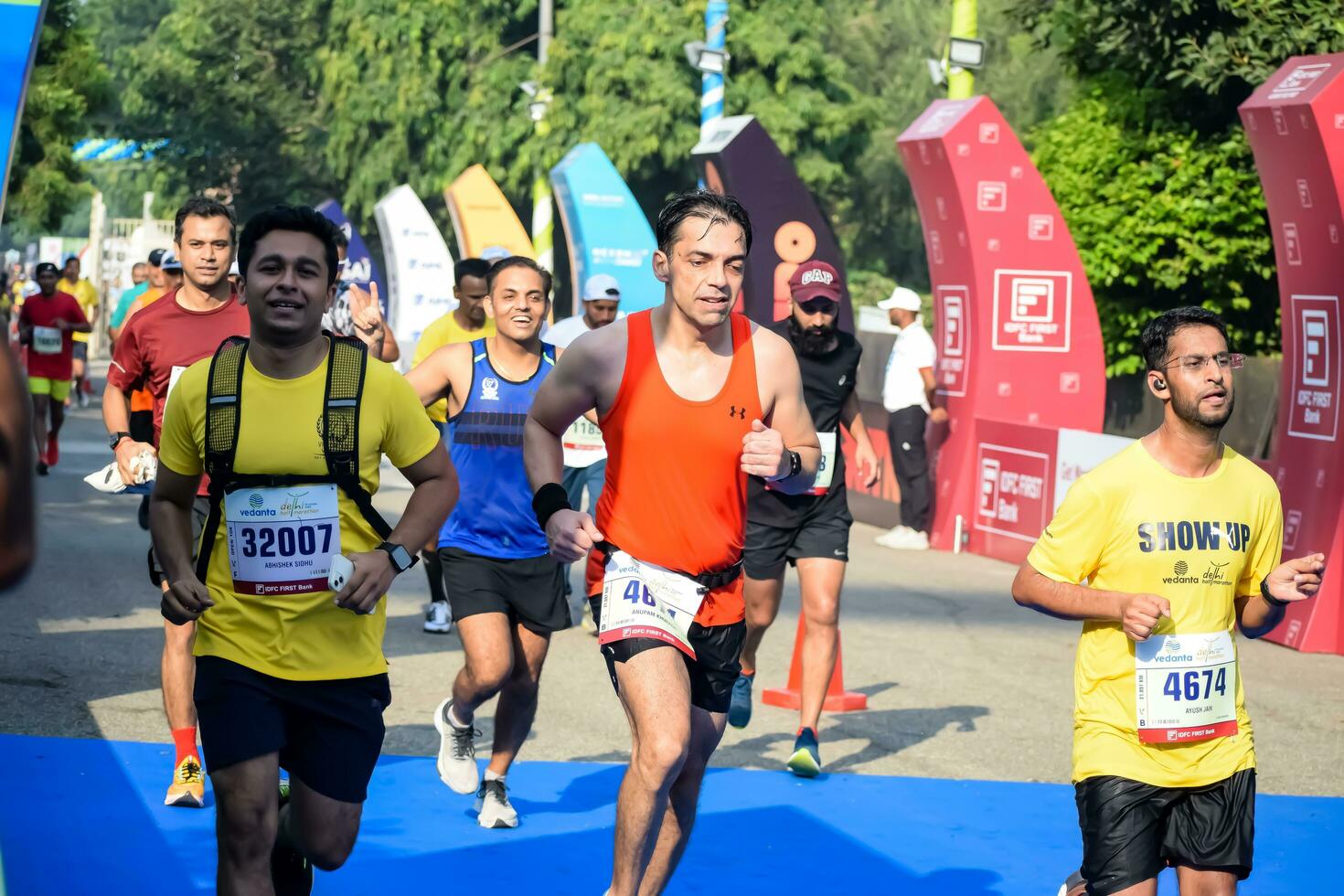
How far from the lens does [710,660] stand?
5.17m

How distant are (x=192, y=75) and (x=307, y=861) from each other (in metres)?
46.0

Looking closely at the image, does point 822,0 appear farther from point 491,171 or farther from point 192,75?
point 192,75

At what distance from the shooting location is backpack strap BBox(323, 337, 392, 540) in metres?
4.54

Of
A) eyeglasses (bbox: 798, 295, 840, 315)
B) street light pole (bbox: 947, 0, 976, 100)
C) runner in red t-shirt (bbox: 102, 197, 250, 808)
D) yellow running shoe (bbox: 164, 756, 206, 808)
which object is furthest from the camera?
street light pole (bbox: 947, 0, 976, 100)

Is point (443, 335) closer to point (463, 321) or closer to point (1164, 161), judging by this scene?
point (463, 321)

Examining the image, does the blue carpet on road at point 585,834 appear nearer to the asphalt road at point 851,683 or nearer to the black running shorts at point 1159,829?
the asphalt road at point 851,683

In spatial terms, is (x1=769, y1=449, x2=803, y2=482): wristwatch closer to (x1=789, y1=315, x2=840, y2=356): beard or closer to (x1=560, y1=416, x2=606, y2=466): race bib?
(x1=789, y1=315, x2=840, y2=356): beard

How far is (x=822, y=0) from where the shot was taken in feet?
147

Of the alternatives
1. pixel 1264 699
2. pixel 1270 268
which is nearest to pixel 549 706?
pixel 1264 699

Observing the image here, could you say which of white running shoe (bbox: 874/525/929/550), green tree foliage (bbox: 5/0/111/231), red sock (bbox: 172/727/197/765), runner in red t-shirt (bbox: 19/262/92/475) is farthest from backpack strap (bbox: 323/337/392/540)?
green tree foliage (bbox: 5/0/111/231)

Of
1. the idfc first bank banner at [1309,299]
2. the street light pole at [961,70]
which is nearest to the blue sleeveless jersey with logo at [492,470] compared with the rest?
the idfc first bank banner at [1309,299]

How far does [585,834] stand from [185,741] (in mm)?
1487

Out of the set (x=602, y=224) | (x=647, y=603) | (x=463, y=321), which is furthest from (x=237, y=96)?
(x=647, y=603)

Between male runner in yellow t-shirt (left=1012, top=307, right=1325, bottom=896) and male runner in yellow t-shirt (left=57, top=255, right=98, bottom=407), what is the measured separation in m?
22.3
